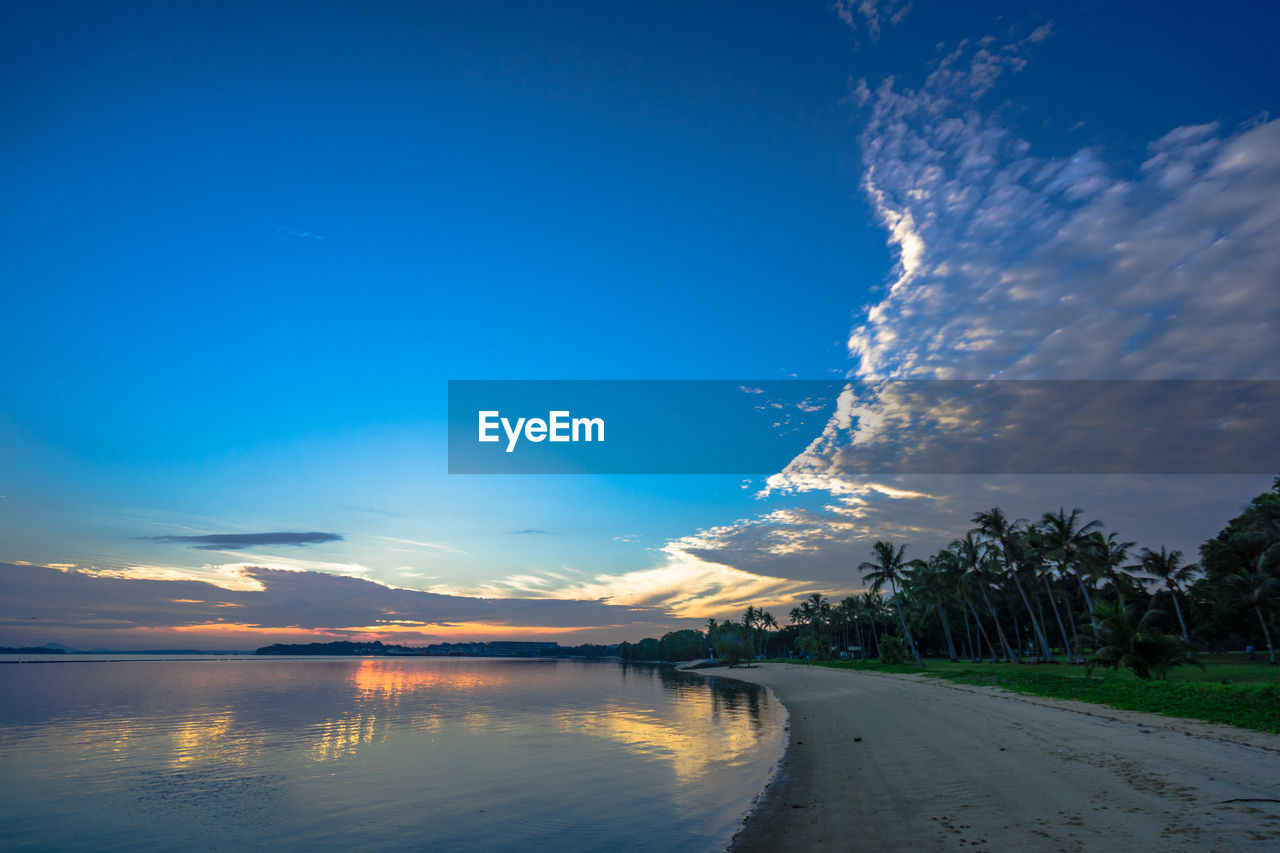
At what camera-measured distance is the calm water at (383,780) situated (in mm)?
15984

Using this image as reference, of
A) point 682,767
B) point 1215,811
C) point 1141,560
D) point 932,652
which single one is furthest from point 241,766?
point 932,652

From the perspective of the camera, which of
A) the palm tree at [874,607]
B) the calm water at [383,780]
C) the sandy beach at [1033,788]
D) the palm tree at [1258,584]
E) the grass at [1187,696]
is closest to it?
the sandy beach at [1033,788]

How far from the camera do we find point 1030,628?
327 feet

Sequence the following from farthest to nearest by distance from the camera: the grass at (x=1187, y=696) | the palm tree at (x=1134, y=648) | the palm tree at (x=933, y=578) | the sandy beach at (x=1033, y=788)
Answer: the palm tree at (x=933, y=578), the palm tree at (x=1134, y=648), the grass at (x=1187, y=696), the sandy beach at (x=1033, y=788)

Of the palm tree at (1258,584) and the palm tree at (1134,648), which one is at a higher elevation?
the palm tree at (1258,584)

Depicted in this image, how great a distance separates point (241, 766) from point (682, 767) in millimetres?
18936

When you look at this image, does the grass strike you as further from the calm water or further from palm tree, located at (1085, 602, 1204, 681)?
the calm water

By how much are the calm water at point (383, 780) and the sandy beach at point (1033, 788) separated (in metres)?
2.21

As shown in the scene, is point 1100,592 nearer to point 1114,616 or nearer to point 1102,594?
point 1102,594

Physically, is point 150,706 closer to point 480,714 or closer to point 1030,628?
point 480,714

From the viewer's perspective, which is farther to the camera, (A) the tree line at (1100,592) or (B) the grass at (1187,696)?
(A) the tree line at (1100,592)

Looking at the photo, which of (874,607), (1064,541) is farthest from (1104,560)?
(874,607)

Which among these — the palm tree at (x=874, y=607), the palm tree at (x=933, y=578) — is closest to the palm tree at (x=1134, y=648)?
the palm tree at (x=933, y=578)

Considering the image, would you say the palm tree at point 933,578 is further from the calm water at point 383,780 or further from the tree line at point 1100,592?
the calm water at point 383,780
